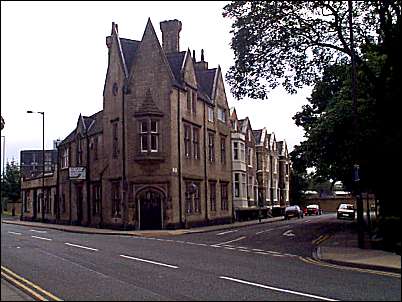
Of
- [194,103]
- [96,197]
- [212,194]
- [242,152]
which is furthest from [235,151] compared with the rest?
[96,197]

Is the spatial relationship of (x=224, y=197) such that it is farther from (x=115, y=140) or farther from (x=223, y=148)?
(x=115, y=140)

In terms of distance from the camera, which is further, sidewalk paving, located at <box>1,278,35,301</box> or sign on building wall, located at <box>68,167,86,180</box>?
sign on building wall, located at <box>68,167,86,180</box>

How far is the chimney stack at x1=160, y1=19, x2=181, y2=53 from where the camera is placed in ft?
149

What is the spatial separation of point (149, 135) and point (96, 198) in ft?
28.2

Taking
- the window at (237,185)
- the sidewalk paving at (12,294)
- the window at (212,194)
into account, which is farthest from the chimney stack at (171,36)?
the sidewalk paving at (12,294)

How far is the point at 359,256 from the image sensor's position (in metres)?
19.0

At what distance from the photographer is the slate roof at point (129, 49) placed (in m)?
40.7

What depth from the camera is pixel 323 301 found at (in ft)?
35.0

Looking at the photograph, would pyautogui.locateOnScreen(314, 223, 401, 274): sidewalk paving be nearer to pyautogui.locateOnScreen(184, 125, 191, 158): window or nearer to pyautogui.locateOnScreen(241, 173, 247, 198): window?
pyautogui.locateOnScreen(184, 125, 191, 158): window

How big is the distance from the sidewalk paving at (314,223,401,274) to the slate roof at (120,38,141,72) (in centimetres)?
2222

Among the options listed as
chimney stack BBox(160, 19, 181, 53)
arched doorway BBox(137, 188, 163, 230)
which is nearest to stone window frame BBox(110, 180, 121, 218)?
arched doorway BBox(137, 188, 163, 230)

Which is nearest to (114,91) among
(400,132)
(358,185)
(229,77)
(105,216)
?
(105,216)

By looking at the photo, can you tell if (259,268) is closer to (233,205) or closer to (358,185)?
(358,185)

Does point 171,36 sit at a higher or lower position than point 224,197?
higher
